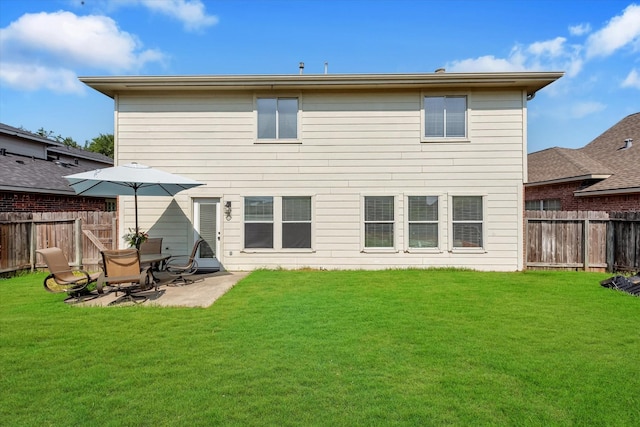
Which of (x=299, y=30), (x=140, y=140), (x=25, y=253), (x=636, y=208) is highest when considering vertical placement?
(x=299, y=30)

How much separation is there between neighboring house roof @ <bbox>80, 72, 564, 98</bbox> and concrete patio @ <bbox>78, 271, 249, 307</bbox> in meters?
5.05

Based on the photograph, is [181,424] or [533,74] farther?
[533,74]

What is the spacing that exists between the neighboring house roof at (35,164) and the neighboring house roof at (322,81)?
17.6ft

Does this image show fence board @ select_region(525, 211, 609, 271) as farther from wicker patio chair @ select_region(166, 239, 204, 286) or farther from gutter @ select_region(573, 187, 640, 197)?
wicker patio chair @ select_region(166, 239, 204, 286)

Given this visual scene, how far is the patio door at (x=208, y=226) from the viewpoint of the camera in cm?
933

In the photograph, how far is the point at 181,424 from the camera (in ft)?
8.39

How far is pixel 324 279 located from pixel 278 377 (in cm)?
488

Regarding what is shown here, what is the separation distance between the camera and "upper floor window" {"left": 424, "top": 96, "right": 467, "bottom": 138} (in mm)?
9297

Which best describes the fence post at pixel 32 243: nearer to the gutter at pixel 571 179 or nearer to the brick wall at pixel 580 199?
the gutter at pixel 571 179

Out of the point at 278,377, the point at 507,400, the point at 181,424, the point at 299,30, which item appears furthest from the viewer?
the point at 299,30

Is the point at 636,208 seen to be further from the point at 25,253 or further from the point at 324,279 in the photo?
the point at 25,253

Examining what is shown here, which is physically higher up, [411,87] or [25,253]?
[411,87]

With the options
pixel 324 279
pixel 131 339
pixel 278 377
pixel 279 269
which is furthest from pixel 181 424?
pixel 279 269

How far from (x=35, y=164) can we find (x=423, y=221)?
17.0 m
